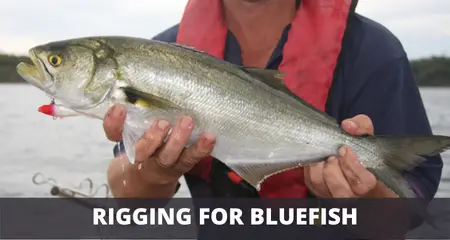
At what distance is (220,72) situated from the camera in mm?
3539

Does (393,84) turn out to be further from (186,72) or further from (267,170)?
(186,72)

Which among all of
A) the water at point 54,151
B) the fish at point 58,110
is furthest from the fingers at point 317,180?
the water at point 54,151

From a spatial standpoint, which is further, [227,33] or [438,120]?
[438,120]

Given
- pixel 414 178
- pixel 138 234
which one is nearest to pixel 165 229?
pixel 138 234

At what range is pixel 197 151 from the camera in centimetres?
358

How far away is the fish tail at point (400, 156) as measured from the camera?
3277mm

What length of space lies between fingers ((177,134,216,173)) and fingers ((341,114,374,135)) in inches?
31.4

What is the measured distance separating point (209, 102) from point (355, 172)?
955mm

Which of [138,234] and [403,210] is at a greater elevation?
[403,210]

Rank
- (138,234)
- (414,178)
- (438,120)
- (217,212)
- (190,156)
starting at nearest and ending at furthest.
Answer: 1. (190,156)
2. (414,178)
3. (217,212)
4. (138,234)
5. (438,120)

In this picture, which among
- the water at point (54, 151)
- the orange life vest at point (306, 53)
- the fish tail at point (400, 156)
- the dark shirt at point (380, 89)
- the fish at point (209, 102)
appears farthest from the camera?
the water at point (54, 151)

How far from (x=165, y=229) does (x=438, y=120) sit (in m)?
18.9

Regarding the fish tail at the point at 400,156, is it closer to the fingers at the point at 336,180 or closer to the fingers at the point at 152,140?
the fingers at the point at 336,180

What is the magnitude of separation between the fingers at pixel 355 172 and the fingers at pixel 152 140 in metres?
1.05
